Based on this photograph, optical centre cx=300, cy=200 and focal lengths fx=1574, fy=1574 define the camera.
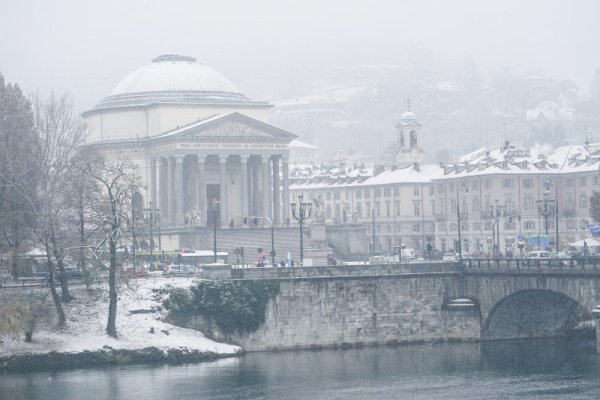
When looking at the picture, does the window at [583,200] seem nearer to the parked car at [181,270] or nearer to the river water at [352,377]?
the parked car at [181,270]

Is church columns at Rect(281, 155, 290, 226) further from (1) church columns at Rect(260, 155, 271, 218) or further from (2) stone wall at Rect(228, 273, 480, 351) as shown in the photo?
(2) stone wall at Rect(228, 273, 480, 351)

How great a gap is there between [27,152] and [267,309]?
2032 cm

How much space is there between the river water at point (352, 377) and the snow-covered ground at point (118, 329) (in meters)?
2.83

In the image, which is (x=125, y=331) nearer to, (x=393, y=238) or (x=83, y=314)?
(x=83, y=314)

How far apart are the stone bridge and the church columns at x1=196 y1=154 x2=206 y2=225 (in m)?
46.2

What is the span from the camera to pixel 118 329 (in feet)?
315

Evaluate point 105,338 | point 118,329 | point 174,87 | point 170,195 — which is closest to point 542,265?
point 118,329

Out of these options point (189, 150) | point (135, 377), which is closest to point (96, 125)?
point (189, 150)

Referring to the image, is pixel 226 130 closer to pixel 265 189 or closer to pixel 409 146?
pixel 265 189

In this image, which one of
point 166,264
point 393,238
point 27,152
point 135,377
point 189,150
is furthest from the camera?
point 393,238

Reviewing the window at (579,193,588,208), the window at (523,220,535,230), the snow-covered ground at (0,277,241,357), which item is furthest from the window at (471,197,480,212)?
the snow-covered ground at (0,277,241,357)

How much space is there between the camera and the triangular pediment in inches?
5837

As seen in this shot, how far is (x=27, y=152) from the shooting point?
10669 centimetres

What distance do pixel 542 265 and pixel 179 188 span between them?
194 feet
